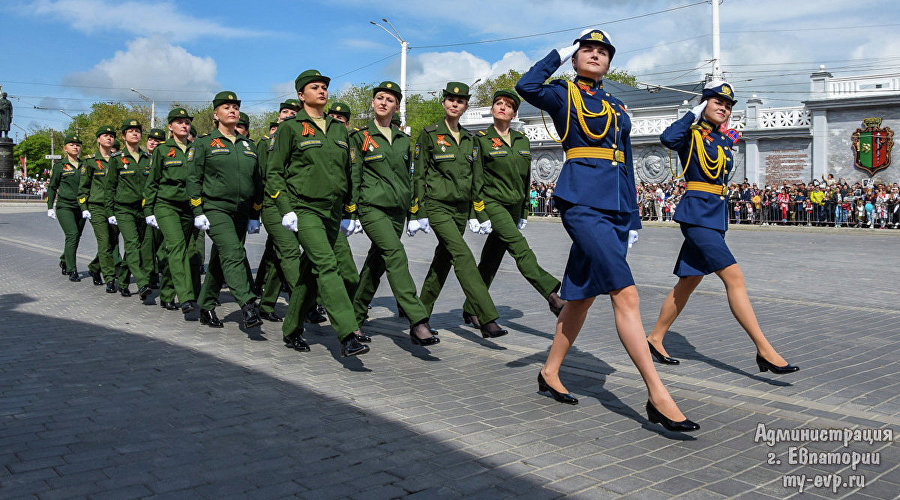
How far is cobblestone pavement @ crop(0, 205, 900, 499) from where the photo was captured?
12.0 feet

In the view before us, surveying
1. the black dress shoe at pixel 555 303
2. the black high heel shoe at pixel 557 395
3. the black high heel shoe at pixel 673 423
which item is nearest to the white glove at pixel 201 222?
the black dress shoe at pixel 555 303

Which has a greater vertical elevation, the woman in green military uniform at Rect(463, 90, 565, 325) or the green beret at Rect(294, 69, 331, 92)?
the green beret at Rect(294, 69, 331, 92)

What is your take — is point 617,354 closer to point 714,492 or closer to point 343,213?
point 343,213

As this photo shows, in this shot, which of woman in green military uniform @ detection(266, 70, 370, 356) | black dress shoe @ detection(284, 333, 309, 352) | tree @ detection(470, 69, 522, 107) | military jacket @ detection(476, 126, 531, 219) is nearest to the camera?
woman in green military uniform @ detection(266, 70, 370, 356)

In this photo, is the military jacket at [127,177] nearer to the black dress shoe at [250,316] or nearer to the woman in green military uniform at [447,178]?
the black dress shoe at [250,316]

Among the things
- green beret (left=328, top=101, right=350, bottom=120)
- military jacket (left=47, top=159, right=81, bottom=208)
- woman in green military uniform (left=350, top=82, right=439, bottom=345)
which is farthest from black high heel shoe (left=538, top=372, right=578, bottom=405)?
military jacket (left=47, top=159, right=81, bottom=208)

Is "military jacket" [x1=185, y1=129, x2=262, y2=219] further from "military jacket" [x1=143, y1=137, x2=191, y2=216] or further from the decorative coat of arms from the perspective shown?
the decorative coat of arms

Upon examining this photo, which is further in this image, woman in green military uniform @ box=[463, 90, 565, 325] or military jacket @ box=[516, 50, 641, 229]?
woman in green military uniform @ box=[463, 90, 565, 325]

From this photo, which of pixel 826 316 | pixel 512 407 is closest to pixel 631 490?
pixel 512 407

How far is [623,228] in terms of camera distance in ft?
16.1

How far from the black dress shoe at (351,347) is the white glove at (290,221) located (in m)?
1.01

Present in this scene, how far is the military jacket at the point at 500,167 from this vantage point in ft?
24.4

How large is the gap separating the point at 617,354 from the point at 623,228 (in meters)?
1.87

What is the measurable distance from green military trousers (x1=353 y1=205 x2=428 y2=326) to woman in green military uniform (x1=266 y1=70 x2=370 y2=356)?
0.18 metres
